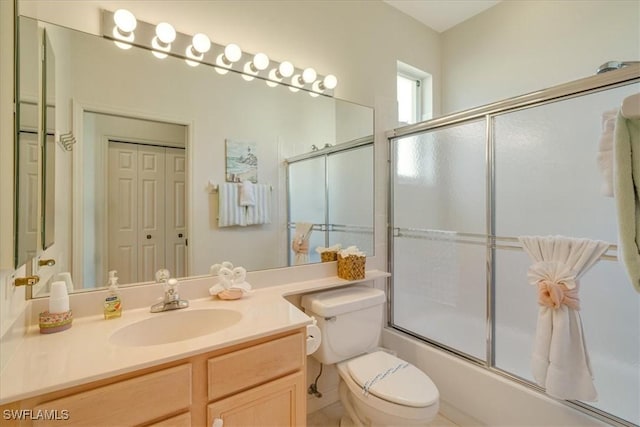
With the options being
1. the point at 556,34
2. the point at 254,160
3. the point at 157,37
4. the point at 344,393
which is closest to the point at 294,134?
the point at 254,160

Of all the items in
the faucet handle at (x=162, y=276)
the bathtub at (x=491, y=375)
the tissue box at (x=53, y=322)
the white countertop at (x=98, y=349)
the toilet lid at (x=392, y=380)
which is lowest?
the bathtub at (x=491, y=375)

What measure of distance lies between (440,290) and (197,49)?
205cm

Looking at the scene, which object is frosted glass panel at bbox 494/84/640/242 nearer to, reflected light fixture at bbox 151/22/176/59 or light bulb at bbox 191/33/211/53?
light bulb at bbox 191/33/211/53

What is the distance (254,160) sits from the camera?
5.38 ft

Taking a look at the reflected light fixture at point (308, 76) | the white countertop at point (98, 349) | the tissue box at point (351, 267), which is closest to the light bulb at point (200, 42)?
the reflected light fixture at point (308, 76)

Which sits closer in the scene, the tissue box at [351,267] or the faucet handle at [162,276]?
the faucet handle at [162,276]

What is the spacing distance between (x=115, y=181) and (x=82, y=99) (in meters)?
0.35

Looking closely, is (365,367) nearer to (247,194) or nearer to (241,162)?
(247,194)

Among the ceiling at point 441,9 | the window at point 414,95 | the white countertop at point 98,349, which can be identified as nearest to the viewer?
the white countertop at point 98,349

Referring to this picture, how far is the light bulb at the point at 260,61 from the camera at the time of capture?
1603 millimetres

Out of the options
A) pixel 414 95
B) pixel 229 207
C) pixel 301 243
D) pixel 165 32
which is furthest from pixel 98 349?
pixel 414 95

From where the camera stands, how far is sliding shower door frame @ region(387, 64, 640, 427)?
126 centimetres

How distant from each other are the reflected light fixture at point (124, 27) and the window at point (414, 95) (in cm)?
188

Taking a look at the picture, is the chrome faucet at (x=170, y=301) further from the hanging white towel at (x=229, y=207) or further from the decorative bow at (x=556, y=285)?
the decorative bow at (x=556, y=285)
